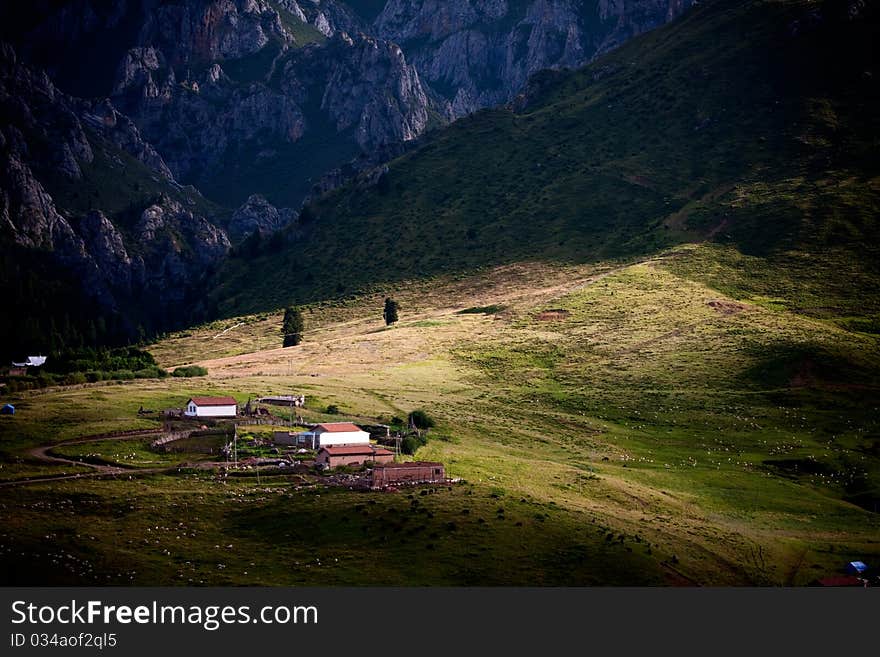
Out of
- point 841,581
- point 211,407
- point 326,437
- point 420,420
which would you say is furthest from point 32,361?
point 841,581

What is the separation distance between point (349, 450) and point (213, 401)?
72.6ft

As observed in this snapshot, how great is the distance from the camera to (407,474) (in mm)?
108125

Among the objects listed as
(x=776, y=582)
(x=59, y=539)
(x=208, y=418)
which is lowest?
(x=776, y=582)

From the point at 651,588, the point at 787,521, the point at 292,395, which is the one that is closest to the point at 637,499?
the point at 787,521

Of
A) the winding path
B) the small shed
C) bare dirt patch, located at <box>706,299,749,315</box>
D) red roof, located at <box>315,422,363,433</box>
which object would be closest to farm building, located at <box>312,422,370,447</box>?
red roof, located at <box>315,422,363,433</box>

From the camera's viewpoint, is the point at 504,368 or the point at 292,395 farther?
the point at 504,368

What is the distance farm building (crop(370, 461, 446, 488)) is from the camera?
10556 cm

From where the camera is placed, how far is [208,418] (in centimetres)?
12531

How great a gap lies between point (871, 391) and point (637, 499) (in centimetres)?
5622

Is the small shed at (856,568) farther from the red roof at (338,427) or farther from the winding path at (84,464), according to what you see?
the winding path at (84,464)

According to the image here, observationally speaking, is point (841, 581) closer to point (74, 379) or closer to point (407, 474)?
point (407, 474)

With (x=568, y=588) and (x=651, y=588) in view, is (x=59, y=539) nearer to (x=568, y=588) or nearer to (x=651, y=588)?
(x=568, y=588)

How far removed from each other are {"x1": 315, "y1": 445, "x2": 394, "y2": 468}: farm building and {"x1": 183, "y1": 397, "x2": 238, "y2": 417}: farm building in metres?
18.6

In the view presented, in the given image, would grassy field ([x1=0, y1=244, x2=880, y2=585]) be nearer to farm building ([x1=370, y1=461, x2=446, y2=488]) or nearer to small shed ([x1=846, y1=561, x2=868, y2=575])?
small shed ([x1=846, y1=561, x2=868, y2=575])
